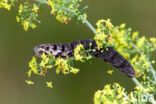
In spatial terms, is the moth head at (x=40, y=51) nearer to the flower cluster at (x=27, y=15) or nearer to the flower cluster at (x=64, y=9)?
the flower cluster at (x=27, y=15)

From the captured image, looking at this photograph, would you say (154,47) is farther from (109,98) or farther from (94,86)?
(94,86)

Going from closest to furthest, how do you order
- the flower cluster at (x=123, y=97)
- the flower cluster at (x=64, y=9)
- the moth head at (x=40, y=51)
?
the flower cluster at (x=123, y=97)
the flower cluster at (x=64, y=9)
the moth head at (x=40, y=51)

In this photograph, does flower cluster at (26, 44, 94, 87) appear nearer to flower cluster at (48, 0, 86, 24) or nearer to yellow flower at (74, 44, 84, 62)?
yellow flower at (74, 44, 84, 62)

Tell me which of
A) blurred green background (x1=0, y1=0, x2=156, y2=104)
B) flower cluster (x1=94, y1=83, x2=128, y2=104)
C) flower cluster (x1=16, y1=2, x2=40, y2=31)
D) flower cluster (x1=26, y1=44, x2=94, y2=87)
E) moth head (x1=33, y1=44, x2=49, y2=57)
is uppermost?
blurred green background (x1=0, y1=0, x2=156, y2=104)

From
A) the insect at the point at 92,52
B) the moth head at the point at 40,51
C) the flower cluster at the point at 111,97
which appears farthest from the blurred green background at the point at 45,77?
the flower cluster at the point at 111,97

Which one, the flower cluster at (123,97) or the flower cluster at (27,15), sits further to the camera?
the flower cluster at (27,15)

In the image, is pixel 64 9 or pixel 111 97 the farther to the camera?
pixel 64 9

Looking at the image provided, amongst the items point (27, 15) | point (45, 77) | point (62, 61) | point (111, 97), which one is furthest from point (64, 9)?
point (45, 77)

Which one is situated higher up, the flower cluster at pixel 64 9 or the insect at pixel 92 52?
the flower cluster at pixel 64 9

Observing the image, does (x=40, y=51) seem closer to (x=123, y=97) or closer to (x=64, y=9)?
(x=64, y=9)

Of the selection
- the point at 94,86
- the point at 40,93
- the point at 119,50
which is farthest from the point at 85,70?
the point at 119,50

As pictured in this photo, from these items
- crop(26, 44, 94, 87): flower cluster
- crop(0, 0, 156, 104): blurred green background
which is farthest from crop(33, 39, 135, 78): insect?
crop(0, 0, 156, 104): blurred green background
